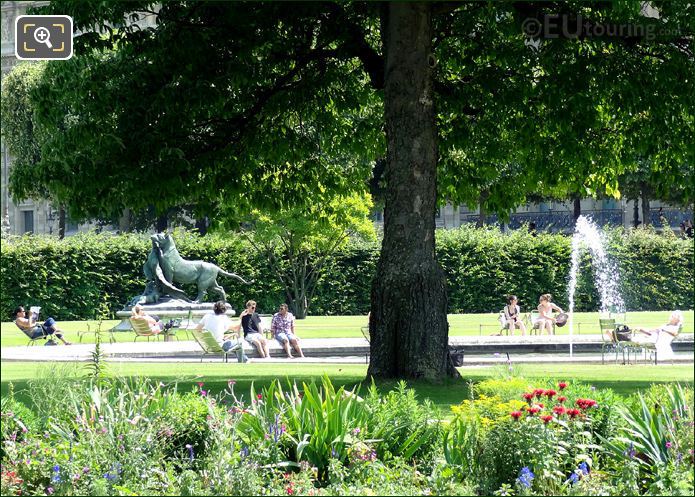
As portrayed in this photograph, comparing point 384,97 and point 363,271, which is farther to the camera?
point 363,271

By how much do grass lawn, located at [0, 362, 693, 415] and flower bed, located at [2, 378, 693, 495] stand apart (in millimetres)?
3557

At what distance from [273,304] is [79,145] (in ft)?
80.1

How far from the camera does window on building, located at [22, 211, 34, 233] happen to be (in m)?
44.4

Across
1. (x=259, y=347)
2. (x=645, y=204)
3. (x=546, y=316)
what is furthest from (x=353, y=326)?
(x=645, y=204)

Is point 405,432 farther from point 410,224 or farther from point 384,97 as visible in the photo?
point 384,97

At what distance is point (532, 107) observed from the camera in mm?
15938

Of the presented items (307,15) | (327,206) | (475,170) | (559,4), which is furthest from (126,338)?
(559,4)

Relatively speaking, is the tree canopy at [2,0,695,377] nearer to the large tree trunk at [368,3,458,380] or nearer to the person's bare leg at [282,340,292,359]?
the large tree trunk at [368,3,458,380]

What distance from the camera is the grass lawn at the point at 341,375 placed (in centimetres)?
1278

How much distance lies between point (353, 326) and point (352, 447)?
25721 mm

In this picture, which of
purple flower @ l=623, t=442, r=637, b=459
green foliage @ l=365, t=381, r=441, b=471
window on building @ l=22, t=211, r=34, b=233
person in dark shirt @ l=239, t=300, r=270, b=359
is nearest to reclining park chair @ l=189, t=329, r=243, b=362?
person in dark shirt @ l=239, t=300, r=270, b=359

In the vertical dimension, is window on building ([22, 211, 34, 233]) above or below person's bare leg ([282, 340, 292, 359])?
A: above

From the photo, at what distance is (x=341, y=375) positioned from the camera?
52.4ft

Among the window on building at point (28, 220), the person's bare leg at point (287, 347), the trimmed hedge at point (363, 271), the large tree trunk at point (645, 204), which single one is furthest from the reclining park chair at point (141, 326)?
the large tree trunk at point (645, 204)
